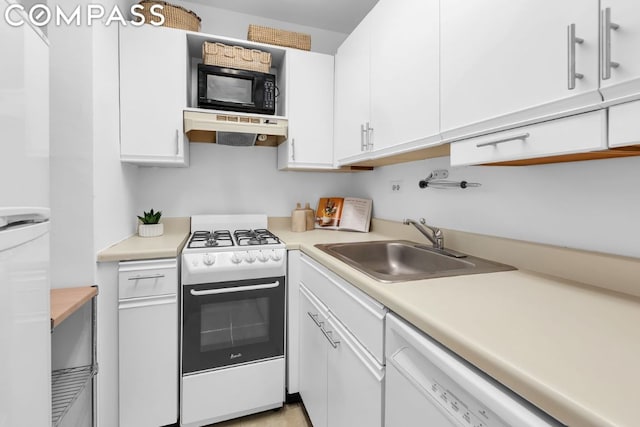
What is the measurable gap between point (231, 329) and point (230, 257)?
394 mm

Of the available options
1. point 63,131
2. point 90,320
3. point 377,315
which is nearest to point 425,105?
point 377,315

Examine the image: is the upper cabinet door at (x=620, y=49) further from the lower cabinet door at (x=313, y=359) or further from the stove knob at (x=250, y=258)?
the stove knob at (x=250, y=258)

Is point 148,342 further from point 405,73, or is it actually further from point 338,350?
point 405,73

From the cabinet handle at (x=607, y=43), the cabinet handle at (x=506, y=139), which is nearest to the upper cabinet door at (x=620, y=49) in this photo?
the cabinet handle at (x=607, y=43)

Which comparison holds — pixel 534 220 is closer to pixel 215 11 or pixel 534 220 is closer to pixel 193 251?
pixel 193 251

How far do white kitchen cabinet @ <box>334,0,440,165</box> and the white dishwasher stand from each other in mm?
774

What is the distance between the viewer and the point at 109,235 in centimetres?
148

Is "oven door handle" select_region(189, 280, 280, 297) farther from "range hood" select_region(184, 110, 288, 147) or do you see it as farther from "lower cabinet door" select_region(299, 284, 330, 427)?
"range hood" select_region(184, 110, 288, 147)

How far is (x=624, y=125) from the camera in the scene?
0.62 metres

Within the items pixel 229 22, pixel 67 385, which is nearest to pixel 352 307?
pixel 67 385

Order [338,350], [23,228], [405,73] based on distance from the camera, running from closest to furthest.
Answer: [23,228], [338,350], [405,73]

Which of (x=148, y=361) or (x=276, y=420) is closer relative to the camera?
(x=148, y=361)

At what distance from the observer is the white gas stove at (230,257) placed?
1489 mm

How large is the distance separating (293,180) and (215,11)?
1.34m
